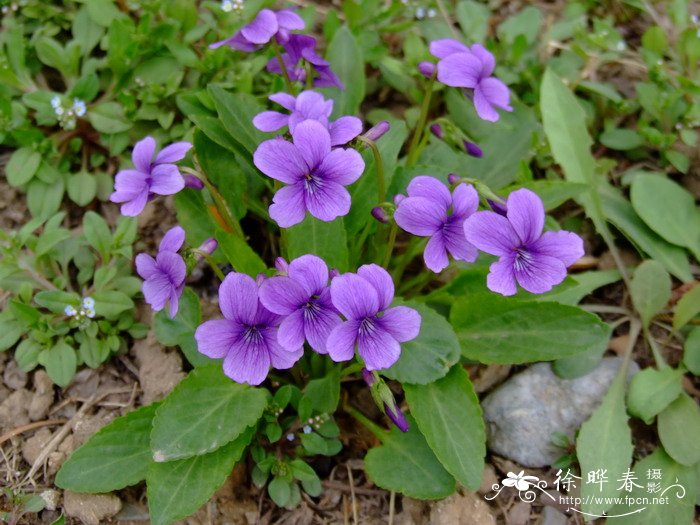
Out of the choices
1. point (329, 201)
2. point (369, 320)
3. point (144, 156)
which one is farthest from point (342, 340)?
point (144, 156)

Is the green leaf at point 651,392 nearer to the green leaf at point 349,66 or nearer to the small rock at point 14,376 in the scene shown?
the green leaf at point 349,66

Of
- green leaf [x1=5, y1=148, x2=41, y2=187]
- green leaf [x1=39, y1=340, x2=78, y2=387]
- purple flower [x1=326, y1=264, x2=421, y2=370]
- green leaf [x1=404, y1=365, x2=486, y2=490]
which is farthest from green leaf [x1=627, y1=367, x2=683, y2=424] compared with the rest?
green leaf [x1=5, y1=148, x2=41, y2=187]

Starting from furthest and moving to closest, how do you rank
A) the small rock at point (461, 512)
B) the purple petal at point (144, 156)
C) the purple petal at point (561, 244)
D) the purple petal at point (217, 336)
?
the small rock at point (461, 512), the purple petal at point (144, 156), the purple petal at point (561, 244), the purple petal at point (217, 336)

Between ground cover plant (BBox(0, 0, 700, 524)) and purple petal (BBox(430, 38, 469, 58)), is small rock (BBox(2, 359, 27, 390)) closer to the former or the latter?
ground cover plant (BBox(0, 0, 700, 524))

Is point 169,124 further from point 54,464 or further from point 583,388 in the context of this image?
point 583,388

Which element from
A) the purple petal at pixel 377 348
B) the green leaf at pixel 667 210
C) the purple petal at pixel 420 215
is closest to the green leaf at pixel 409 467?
the purple petal at pixel 377 348
